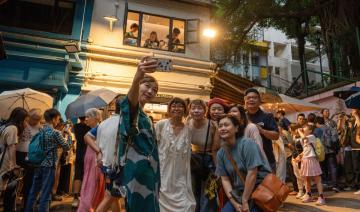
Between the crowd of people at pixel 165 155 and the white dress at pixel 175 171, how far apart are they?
0.04ft

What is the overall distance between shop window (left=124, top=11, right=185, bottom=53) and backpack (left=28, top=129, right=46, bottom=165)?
6.68 meters

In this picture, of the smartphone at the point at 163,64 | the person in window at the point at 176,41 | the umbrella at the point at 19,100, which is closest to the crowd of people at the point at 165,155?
the smartphone at the point at 163,64

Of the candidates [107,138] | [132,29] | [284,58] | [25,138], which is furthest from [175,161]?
[284,58]

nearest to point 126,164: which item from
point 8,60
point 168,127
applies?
point 168,127

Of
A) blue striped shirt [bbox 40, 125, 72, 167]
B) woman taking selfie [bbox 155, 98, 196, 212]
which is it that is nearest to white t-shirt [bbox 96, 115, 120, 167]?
woman taking selfie [bbox 155, 98, 196, 212]

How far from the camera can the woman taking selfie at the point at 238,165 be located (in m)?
2.78

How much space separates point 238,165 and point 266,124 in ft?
→ 4.65

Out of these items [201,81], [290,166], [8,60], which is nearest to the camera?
[290,166]

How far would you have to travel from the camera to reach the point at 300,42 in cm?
2022

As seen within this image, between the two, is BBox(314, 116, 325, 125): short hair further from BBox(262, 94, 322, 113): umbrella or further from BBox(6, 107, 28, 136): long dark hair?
BBox(6, 107, 28, 136): long dark hair

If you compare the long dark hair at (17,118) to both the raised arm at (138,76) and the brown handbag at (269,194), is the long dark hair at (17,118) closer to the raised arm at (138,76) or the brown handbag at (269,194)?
the raised arm at (138,76)

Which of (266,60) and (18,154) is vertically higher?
(266,60)

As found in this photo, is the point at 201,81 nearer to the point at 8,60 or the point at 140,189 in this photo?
the point at 8,60

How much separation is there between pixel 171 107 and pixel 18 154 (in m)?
Answer: 3.63
